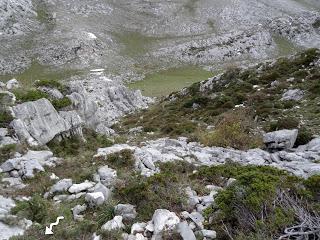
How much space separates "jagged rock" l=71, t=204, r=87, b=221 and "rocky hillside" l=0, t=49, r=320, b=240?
0.13 ft

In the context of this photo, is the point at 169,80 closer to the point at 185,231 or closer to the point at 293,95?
the point at 293,95

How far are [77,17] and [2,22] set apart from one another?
19859 millimetres

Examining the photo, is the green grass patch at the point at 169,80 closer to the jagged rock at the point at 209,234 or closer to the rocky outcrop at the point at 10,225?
the rocky outcrop at the point at 10,225

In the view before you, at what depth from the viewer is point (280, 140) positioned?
18734mm

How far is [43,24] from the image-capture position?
105m

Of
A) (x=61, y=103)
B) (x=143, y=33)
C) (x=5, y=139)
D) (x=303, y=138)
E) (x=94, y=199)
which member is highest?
(x=94, y=199)

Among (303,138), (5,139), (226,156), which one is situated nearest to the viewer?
(5,139)

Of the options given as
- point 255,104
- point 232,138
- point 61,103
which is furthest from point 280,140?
point 255,104

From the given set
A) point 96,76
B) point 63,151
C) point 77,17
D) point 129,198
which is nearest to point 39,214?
point 129,198

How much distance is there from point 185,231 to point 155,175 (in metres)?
2.98

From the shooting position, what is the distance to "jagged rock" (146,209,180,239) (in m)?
9.49

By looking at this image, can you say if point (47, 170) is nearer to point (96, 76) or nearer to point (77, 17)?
point (96, 76)

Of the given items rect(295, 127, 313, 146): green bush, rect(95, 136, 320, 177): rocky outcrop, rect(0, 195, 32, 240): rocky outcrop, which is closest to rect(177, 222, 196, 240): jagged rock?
rect(0, 195, 32, 240): rocky outcrop

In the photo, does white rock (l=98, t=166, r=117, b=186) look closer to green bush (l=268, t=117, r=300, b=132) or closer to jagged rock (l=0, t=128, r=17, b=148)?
jagged rock (l=0, t=128, r=17, b=148)
